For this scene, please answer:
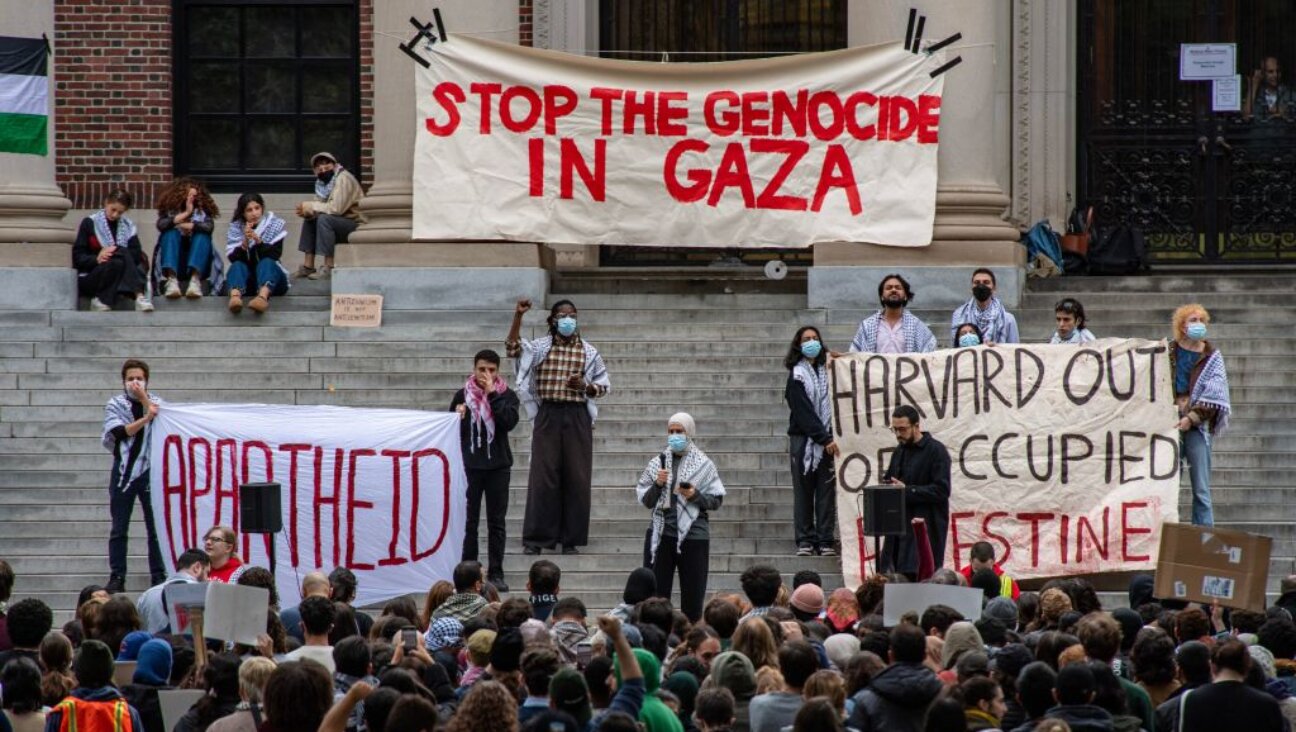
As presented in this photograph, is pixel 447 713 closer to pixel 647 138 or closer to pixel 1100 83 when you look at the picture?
pixel 647 138

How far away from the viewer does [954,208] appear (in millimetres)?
20516

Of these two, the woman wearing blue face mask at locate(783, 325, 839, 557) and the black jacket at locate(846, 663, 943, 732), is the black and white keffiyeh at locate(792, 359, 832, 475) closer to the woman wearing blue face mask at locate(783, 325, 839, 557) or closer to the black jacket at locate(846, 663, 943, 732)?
the woman wearing blue face mask at locate(783, 325, 839, 557)

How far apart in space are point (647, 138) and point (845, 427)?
4.53 metres

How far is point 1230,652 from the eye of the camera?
364 inches

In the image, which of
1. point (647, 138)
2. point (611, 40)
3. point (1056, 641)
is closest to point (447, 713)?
point (1056, 641)

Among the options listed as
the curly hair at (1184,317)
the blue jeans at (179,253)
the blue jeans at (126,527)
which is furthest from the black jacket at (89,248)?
the curly hair at (1184,317)

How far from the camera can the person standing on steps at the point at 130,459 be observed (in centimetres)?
1598

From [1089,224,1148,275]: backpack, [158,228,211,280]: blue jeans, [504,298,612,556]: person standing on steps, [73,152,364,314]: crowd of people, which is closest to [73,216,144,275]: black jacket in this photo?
[73,152,364,314]: crowd of people

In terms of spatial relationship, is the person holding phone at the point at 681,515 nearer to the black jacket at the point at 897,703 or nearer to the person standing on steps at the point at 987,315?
the person standing on steps at the point at 987,315

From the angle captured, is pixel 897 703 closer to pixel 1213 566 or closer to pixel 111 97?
pixel 1213 566

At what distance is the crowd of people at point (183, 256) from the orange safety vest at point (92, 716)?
1117cm

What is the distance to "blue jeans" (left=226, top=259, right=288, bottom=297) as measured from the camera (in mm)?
20469

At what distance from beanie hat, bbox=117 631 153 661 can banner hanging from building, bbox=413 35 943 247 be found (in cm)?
998

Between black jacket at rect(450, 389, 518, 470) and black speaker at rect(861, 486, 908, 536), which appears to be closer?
black speaker at rect(861, 486, 908, 536)
